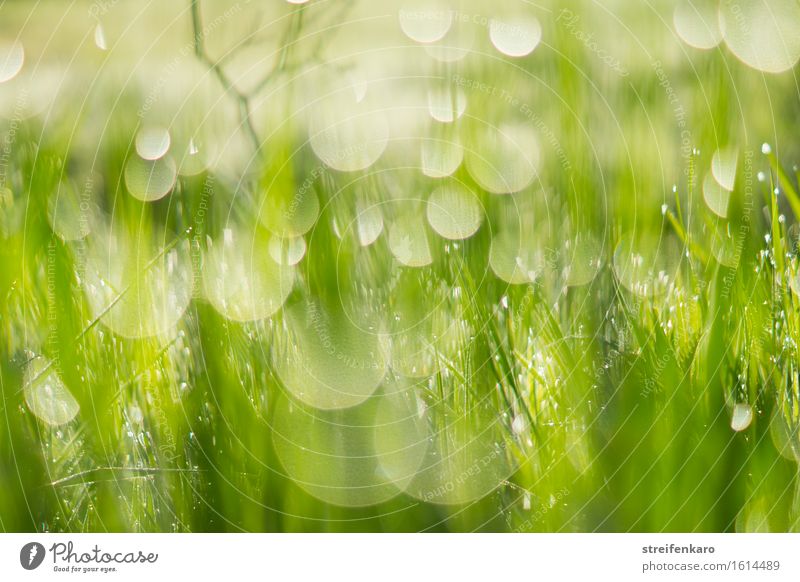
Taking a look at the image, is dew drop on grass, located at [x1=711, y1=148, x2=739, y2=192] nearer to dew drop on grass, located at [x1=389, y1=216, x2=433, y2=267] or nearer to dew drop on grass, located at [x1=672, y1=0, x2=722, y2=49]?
dew drop on grass, located at [x1=672, y1=0, x2=722, y2=49]

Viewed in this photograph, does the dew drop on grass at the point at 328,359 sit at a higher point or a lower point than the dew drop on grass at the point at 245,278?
lower

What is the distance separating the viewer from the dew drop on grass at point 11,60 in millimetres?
446

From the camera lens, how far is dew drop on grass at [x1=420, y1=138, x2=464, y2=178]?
427mm

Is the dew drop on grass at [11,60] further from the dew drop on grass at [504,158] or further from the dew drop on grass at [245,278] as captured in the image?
the dew drop on grass at [504,158]

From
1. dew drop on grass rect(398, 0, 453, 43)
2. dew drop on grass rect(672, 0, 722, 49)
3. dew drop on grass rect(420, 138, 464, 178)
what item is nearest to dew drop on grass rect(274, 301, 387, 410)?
dew drop on grass rect(420, 138, 464, 178)

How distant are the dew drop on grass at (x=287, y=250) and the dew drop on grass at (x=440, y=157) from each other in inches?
4.6

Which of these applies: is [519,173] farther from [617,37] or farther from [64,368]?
[64,368]

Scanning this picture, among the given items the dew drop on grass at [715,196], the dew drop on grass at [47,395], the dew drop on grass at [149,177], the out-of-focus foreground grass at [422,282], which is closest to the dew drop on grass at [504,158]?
the out-of-focus foreground grass at [422,282]

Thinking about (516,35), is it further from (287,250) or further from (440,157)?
(287,250)

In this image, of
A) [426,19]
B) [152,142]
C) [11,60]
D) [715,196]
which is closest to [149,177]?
[152,142]

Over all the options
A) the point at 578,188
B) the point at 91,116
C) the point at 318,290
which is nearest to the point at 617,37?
the point at 578,188

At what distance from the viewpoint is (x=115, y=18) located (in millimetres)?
446
